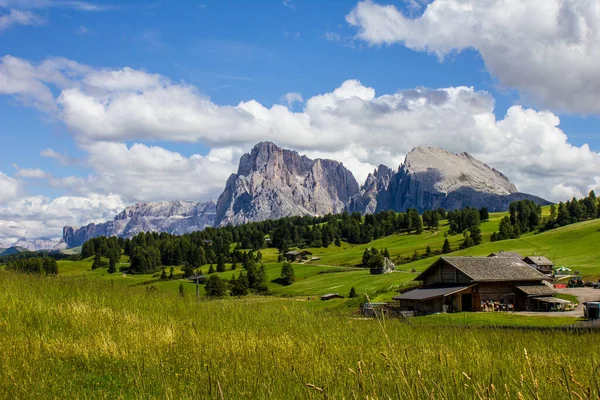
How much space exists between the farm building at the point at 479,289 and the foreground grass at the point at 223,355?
50655 millimetres

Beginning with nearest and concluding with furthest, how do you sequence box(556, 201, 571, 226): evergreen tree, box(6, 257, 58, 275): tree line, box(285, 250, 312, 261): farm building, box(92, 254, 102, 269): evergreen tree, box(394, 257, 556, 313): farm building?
box(6, 257, 58, 275): tree line, box(394, 257, 556, 313): farm building, box(556, 201, 571, 226): evergreen tree, box(92, 254, 102, 269): evergreen tree, box(285, 250, 312, 261): farm building

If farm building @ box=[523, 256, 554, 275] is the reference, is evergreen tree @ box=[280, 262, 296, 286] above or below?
below

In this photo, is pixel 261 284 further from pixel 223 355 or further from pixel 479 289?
pixel 223 355

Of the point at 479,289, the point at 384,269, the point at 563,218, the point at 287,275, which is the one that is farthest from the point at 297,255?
the point at 479,289

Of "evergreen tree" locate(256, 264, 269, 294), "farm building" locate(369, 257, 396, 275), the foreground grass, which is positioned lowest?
"evergreen tree" locate(256, 264, 269, 294)

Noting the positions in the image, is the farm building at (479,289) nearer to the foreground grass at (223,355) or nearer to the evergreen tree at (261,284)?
the evergreen tree at (261,284)

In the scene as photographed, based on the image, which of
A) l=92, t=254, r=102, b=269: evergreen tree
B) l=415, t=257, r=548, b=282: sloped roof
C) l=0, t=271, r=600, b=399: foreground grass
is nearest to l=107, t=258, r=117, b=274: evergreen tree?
l=92, t=254, r=102, b=269: evergreen tree

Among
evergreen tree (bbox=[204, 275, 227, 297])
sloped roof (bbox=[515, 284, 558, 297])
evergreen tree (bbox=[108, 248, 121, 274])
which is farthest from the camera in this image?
evergreen tree (bbox=[108, 248, 121, 274])

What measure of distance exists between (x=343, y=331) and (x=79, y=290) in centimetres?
766

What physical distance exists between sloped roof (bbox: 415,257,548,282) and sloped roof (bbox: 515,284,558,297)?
39.3 inches

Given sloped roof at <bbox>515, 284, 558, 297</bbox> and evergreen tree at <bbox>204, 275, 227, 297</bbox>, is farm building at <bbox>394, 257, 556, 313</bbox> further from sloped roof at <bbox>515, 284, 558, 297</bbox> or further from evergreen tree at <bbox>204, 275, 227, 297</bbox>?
evergreen tree at <bbox>204, 275, 227, 297</bbox>

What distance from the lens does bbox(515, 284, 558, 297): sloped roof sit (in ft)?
211

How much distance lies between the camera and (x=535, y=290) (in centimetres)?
6512

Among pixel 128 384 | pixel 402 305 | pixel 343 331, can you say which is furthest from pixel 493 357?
pixel 402 305
